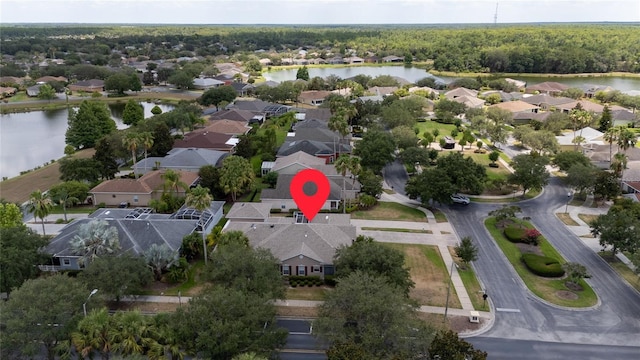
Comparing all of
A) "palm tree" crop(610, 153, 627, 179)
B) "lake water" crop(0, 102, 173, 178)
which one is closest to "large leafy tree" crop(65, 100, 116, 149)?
"lake water" crop(0, 102, 173, 178)

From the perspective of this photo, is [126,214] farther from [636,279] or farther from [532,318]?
[636,279]

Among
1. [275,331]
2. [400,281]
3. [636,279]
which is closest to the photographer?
[275,331]

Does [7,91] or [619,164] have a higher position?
[7,91]

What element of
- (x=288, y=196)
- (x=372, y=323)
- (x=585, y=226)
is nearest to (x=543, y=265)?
(x=585, y=226)

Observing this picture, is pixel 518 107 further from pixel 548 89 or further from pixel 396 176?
pixel 396 176

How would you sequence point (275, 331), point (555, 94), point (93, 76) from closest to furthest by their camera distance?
point (275, 331) < point (555, 94) < point (93, 76)

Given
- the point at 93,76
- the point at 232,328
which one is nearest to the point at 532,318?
the point at 232,328

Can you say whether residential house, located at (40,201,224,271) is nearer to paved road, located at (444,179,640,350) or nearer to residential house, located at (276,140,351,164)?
paved road, located at (444,179,640,350)
